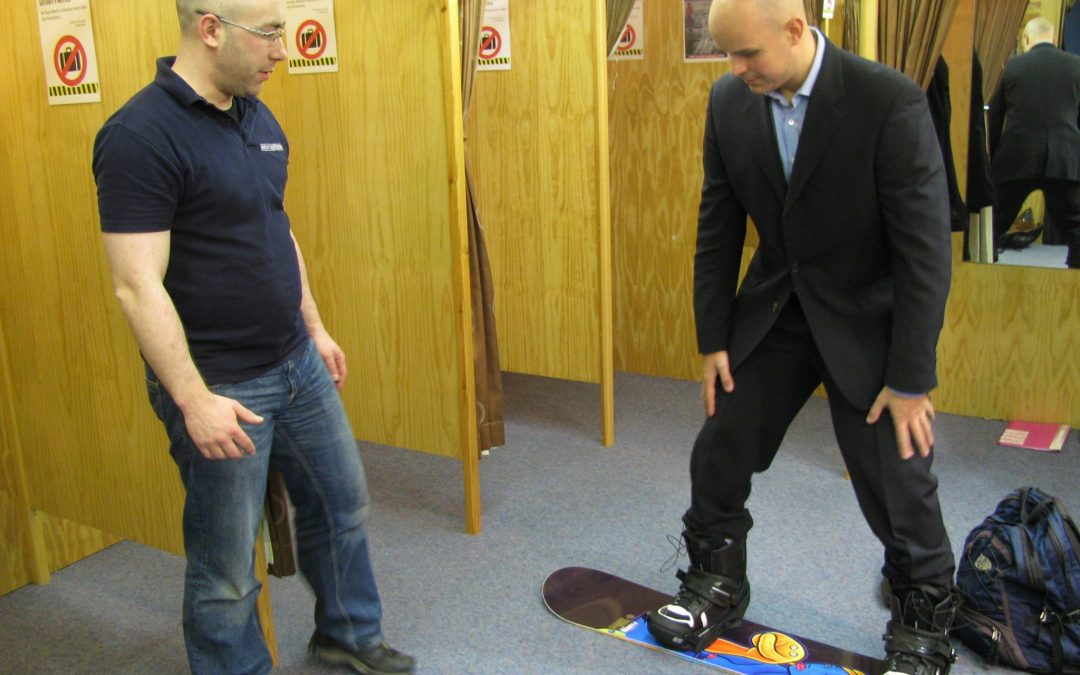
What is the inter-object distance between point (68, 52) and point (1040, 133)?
3348 mm

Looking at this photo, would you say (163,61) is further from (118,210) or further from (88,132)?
(88,132)

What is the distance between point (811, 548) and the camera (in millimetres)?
3078

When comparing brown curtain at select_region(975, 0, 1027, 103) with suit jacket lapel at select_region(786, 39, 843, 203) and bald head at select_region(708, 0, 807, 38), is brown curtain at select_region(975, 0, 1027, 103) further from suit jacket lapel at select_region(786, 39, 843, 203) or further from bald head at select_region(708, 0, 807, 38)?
bald head at select_region(708, 0, 807, 38)

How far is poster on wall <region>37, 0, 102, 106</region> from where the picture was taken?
250 centimetres

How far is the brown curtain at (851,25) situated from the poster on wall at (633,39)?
1186mm

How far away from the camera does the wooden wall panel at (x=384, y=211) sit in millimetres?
3033

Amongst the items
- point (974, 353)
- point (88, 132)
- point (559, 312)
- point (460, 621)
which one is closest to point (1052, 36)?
point (974, 353)

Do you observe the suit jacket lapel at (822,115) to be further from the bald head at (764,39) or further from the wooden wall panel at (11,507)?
the wooden wall panel at (11,507)

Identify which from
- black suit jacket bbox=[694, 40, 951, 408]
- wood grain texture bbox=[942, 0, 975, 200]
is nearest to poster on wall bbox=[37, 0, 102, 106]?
black suit jacket bbox=[694, 40, 951, 408]

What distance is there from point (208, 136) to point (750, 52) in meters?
1.10

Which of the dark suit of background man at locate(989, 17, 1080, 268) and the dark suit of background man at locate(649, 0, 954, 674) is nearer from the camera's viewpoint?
the dark suit of background man at locate(649, 0, 954, 674)

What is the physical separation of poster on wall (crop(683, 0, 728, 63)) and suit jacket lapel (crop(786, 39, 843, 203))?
2328 mm

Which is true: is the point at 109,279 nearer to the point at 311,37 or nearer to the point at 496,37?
the point at 311,37

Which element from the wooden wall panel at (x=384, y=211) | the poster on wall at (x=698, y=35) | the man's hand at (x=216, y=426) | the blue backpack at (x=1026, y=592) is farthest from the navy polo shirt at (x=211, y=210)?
the poster on wall at (x=698, y=35)
